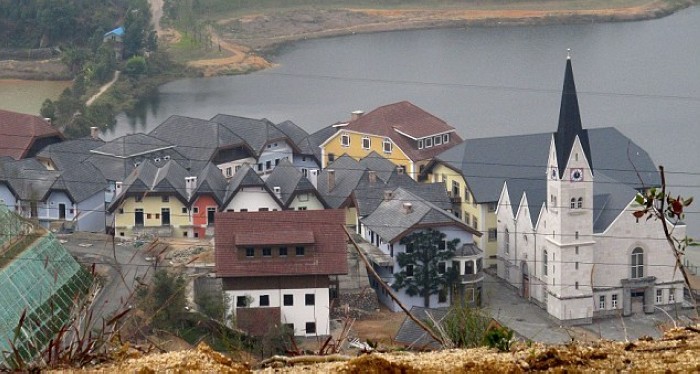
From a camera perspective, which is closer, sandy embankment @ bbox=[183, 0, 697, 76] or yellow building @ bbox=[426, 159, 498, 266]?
yellow building @ bbox=[426, 159, 498, 266]

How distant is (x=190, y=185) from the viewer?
32.3 feet

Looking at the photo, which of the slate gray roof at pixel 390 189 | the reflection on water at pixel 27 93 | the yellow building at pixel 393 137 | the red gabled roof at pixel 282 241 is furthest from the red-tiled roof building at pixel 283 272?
the reflection on water at pixel 27 93

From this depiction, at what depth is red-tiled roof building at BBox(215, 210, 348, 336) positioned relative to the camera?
305 inches

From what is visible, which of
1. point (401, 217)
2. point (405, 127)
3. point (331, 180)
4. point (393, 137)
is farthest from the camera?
point (405, 127)

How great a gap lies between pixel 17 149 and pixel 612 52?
11482 mm

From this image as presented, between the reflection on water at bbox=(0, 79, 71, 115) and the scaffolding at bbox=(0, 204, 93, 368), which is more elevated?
the reflection on water at bbox=(0, 79, 71, 115)

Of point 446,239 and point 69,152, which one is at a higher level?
point 69,152

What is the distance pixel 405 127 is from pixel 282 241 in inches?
136

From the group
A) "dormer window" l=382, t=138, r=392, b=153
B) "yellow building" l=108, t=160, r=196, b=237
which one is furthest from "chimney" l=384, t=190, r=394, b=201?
"dormer window" l=382, t=138, r=392, b=153

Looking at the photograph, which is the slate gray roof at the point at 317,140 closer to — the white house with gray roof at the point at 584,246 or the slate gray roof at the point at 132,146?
the slate gray roof at the point at 132,146

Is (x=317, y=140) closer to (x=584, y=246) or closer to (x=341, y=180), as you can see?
(x=341, y=180)

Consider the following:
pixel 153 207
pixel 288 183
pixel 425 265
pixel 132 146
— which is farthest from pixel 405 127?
pixel 425 265

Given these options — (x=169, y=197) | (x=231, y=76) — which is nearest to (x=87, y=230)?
(x=169, y=197)

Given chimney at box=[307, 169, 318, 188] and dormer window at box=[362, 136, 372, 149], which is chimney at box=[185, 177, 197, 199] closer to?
chimney at box=[307, 169, 318, 188]
